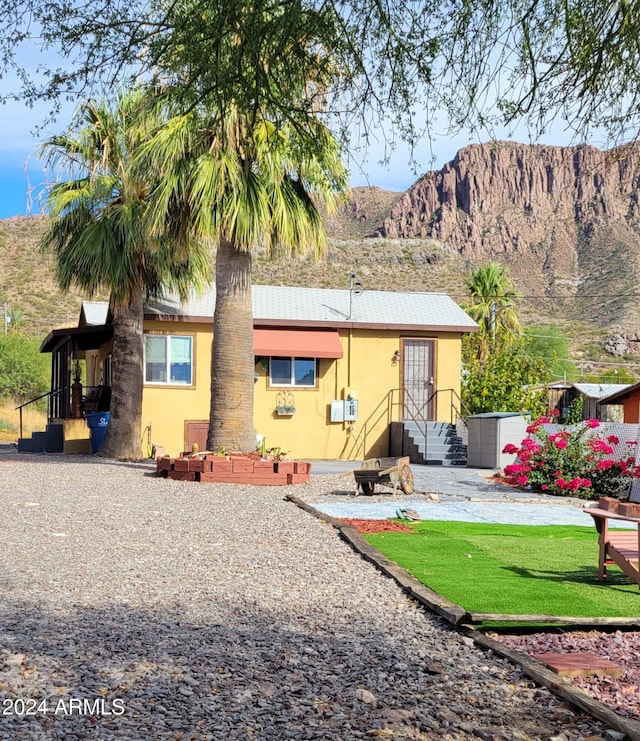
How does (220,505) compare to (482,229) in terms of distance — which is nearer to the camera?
(220,505)

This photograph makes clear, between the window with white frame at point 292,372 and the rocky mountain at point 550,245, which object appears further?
the rocky mountain at point 550,245

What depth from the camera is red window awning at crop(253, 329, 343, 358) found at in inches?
892

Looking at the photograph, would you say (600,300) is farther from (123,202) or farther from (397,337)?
(123,202)

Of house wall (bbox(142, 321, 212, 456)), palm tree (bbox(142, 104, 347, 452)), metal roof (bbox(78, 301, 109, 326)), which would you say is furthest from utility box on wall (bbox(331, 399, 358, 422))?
palm tree (bbox(142, 104, 347, 452))

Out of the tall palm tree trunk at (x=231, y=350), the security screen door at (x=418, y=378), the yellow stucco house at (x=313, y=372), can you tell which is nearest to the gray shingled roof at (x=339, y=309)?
the yellow stucco house at (x=313, y=372)

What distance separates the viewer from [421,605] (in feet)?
22.1

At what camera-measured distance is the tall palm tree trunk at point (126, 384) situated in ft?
68.8

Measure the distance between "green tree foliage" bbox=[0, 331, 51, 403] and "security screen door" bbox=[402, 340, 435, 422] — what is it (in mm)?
25388

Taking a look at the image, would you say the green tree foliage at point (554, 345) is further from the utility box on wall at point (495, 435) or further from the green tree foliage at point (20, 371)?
the utility box on wall at point (495, 435)

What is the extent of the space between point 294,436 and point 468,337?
14426 mm

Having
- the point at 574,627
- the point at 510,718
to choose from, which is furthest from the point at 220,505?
the point at 510,718

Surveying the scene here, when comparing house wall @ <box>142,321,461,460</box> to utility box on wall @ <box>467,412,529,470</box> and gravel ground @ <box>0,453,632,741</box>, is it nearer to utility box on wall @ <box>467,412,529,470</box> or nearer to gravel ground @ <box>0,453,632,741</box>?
utility box on wall @ <box>467,412,529,470</box>

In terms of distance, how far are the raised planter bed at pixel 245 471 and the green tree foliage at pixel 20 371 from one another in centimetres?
3031

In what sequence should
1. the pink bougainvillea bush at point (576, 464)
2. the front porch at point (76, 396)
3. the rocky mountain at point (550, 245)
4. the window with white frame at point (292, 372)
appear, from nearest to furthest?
the pink bougainvillea bush at point (576, 464) → the window with white frame at point (292, 372) → the front porch at point (76, 396) → the rocky mountain at point (550, 245)
